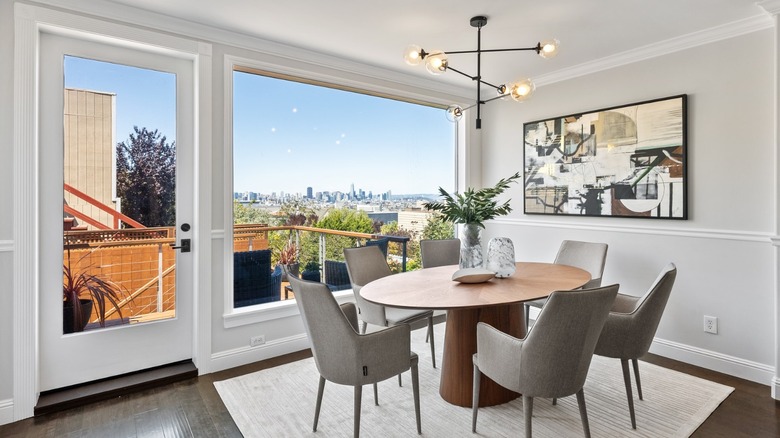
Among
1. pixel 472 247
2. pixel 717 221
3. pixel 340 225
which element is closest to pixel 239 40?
pixel 340 225

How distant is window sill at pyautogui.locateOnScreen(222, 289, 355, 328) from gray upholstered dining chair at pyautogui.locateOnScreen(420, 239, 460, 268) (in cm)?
122

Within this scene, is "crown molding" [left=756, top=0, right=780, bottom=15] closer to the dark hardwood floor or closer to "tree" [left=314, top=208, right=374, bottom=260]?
the dark hardwood floor

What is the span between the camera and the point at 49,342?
2617 mm

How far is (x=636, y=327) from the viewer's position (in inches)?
88.1

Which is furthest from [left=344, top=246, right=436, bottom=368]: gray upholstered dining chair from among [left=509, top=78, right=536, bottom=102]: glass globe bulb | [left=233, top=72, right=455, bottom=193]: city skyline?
[left=509, top=78, right=536, bottom=102]: glass globe bulb

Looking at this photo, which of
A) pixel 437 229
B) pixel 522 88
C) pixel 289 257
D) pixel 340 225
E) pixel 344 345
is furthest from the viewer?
pixel 437 229

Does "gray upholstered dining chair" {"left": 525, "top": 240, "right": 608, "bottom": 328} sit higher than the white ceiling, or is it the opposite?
the white ceiling

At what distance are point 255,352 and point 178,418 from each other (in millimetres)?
889

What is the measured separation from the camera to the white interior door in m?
2.60

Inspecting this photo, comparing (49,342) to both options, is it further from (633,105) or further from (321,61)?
(633,105)

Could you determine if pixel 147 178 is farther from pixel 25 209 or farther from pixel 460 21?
pixel 460 21

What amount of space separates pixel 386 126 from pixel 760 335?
3508 mm

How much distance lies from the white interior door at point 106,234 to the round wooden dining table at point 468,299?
1.60m

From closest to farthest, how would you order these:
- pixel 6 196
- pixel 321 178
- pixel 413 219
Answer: pixel 6 196
pixel 321 178
pixel 413 219
